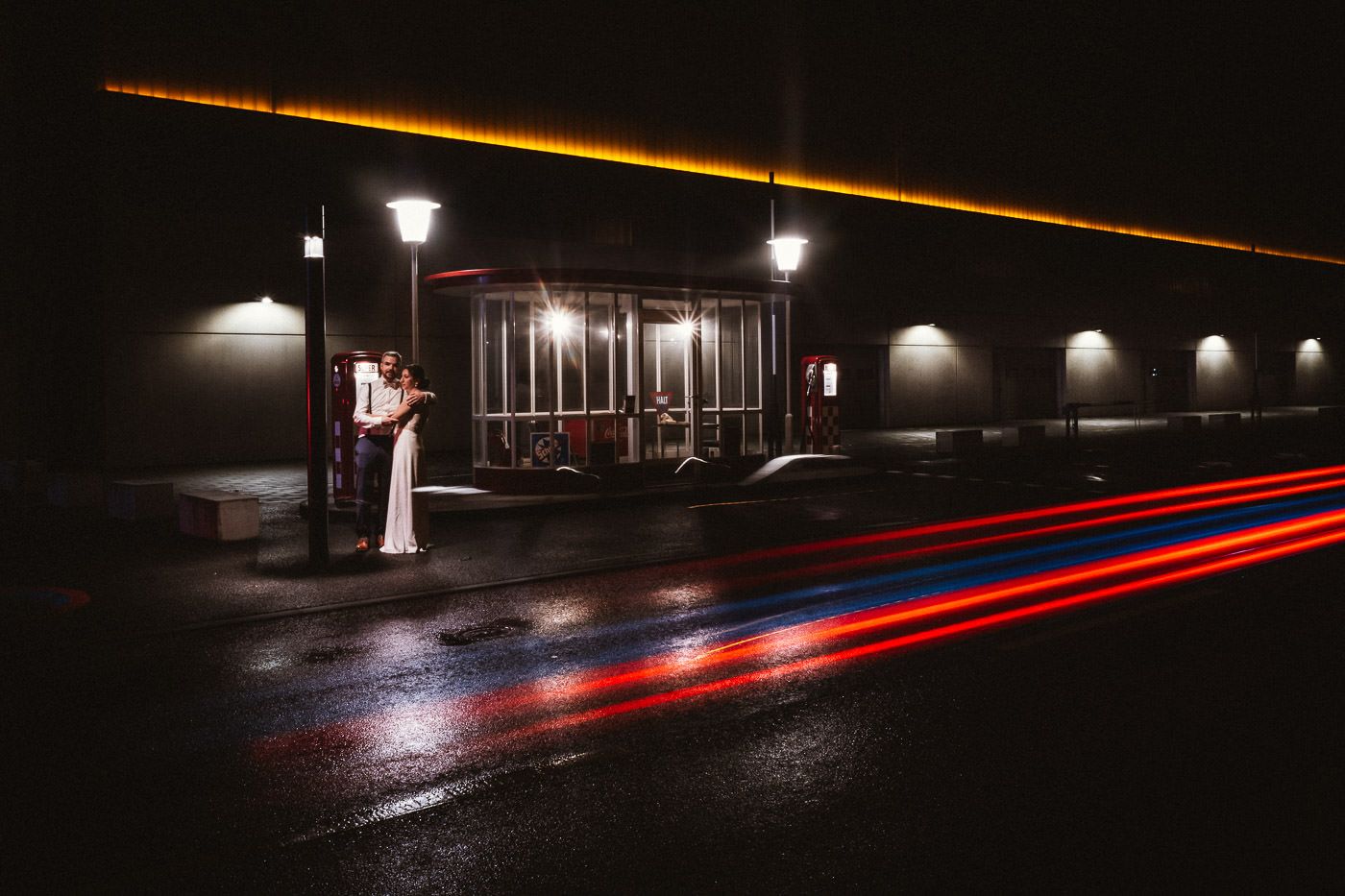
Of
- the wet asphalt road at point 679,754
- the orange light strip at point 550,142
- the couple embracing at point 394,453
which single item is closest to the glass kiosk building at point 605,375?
the couple embracing at point 394,453

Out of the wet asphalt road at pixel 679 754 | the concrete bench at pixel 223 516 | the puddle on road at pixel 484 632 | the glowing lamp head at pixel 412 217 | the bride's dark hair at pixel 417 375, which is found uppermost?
the glowing lamp head at pixel 412 217

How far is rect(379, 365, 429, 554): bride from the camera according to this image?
10.8 m

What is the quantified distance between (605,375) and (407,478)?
21.7ft

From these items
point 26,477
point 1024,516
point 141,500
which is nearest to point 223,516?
point 141,500

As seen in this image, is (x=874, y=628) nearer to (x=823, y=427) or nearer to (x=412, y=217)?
(x=412, y=217)

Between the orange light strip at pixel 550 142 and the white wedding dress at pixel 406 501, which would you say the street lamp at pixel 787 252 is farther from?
the white wedding dress at pixel 406 501

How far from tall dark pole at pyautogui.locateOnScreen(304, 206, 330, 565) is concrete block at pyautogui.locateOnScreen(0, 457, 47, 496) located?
24.9 ft

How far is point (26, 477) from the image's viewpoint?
1598cm

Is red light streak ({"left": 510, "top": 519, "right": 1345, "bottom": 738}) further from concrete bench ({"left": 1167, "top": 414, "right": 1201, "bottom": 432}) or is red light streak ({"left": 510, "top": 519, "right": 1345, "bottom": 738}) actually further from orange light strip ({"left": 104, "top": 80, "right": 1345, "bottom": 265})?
concrete bench ({"left": 1167, "top": 414, "right": 1201, "bottom": 432})

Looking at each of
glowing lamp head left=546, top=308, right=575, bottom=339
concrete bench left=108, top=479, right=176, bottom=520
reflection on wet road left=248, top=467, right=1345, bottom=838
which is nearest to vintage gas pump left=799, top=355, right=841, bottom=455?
glowing lamp head left=546, top=308, right=575, bottom=339

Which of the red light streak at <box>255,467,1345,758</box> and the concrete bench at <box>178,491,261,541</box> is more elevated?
the concrete bench at <box>178,491,261,541</box>

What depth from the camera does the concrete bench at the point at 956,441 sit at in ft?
78.5

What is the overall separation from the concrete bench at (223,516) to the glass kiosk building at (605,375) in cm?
444

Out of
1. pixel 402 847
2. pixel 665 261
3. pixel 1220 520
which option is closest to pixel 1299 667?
pixel 402 847
